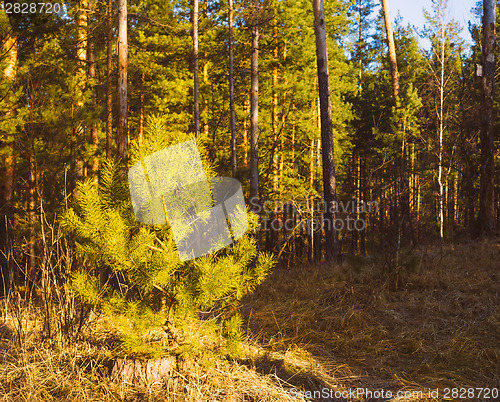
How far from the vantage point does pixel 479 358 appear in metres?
3.88

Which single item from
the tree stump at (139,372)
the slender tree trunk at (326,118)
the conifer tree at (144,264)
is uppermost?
the slender tree trunk at (326,118)

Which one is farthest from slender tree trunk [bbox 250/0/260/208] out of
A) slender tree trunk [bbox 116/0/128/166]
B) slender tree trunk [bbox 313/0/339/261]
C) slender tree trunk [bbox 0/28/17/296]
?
slender tree trunk [bbox 0/28/17/296]

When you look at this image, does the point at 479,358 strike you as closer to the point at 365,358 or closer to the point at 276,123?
the point at 365,358

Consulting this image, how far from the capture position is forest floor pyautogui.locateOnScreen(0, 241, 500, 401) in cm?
290

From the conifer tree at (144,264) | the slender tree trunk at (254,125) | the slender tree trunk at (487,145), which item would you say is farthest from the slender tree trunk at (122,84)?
the slender tree trunk at (487,145)

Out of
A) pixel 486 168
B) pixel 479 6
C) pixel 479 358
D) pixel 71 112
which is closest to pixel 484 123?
pixel 486 168

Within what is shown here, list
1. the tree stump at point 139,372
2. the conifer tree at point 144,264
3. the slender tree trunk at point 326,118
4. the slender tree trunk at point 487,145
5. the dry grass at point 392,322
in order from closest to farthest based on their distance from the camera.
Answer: the conifer tree at point 144,264
the tree stump at point 139,372
the dry grass at point 392,322
the slender tree trunk at point 326,118
the slender tree trunk at point 487,145

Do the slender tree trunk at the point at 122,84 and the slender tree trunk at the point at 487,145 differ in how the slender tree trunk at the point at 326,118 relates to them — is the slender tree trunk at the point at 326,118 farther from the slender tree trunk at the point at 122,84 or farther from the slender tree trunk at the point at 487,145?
the slender tree trunk at the point at 487,145

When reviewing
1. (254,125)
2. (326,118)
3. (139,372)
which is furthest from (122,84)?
(139,372)

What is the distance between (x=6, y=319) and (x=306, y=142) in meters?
13.2

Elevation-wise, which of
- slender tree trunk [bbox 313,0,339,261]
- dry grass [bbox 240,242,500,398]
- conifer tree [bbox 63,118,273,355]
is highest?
slender tree trunk [bbox 313,0,339,261]

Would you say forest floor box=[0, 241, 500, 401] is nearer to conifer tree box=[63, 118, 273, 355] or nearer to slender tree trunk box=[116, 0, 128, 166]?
conifer tree box=[63, 118, 273, 355]

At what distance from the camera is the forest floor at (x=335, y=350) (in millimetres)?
2900

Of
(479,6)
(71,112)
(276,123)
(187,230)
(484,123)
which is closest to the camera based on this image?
(187,230)
